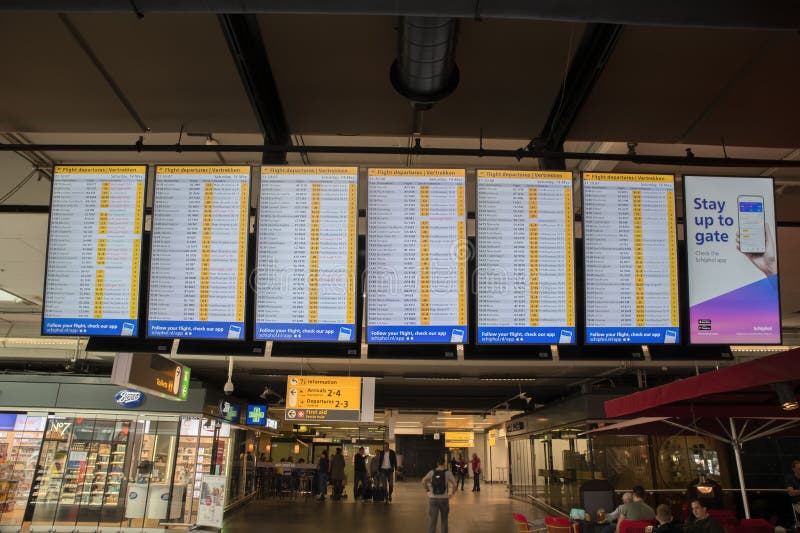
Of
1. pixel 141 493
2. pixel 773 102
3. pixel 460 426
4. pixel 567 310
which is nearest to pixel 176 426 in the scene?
pixel 141 493

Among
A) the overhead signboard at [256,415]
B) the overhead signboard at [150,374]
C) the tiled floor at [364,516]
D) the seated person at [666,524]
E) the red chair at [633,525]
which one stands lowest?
the tiled floor at [364,516]

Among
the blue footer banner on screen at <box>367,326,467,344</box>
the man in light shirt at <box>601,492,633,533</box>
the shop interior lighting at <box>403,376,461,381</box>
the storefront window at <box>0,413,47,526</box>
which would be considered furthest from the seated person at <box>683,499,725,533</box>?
the storefront window at <box>0,413,47,526</box>

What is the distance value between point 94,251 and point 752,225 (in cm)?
490

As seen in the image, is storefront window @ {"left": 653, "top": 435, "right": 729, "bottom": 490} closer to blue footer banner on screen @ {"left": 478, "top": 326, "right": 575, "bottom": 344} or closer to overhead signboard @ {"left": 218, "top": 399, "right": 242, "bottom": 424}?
overhead signboard @ {"left": 218, "top": 399, "right": 242, "bottom": 424}

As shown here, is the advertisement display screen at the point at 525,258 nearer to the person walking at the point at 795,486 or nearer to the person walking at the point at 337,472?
the person walking at the point at 795,486

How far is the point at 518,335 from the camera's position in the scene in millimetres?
4016

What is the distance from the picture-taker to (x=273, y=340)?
4.05 m

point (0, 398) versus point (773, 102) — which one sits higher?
point (773, 102)

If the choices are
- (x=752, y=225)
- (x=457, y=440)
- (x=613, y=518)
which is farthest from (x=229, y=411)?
(x=457, y=440)

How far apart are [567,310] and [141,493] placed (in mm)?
14234

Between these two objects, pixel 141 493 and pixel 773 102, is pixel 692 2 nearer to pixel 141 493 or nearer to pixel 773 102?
pixel 773 102

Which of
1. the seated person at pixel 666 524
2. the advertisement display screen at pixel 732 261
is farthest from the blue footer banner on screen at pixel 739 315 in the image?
the seated person at pixel 666 524

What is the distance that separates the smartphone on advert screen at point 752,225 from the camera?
13.6 ft

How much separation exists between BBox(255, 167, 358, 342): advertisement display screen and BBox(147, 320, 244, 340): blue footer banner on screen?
0.19 metres
